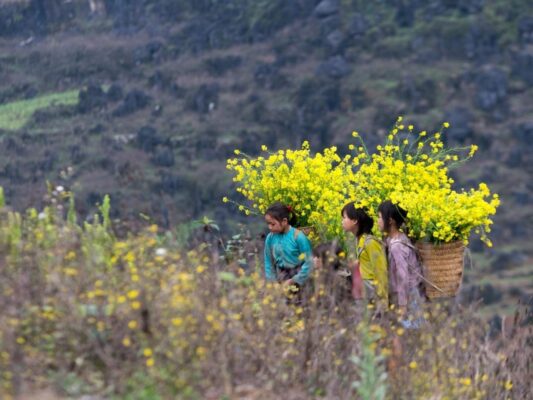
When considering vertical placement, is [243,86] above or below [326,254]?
below

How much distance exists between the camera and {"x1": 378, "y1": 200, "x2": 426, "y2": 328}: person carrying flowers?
21.9 ft

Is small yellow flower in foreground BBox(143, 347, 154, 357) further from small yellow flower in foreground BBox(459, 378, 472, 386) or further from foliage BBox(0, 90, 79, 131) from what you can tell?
foliage BBox(0, 90, 79, 131)

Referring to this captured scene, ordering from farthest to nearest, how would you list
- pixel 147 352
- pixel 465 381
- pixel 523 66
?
pixel 523 66 → pixel 465 381 → pixel 147 352

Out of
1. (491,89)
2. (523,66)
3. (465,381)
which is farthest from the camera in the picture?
(523,66)

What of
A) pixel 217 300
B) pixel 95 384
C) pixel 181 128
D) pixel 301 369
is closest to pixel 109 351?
pixel 95 384

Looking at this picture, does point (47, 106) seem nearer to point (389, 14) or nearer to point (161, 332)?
point (389, 14)

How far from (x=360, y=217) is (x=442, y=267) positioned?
1.90 ft

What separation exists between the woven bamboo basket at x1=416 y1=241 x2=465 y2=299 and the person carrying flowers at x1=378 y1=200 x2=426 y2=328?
0.12 meters

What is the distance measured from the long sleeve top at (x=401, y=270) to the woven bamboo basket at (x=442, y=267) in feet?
0.59

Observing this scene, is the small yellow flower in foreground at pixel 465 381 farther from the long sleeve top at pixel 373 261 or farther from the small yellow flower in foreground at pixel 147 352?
the small yellow flower in foreground at pixel 147 352

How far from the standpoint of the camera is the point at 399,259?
6.68 meters

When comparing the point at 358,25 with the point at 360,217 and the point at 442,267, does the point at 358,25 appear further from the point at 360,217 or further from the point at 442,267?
the point at 360,217

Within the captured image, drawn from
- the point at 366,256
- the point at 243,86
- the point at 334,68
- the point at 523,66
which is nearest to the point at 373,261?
the point at 366,256

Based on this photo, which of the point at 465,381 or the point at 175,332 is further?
the point at 465,381
